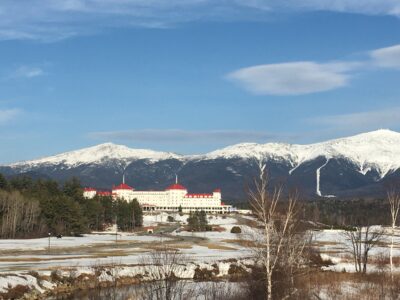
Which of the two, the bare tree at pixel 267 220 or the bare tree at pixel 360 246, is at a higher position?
the bare tree at pixel 267 220

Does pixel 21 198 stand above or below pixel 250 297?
above

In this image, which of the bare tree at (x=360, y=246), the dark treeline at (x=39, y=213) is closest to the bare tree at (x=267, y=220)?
the bare tree at (x=360, y=246)

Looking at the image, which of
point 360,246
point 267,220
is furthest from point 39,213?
point 267,220

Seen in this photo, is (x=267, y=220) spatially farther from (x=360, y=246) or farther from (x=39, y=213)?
(x=39, y=213)

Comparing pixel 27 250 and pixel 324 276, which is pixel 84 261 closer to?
pixel 27 250

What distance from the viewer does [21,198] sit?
126 meters

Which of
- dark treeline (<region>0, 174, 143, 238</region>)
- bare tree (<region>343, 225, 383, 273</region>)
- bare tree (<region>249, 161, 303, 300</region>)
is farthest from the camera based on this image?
dark treeline (<region>0, 174, 143, 238</region>)

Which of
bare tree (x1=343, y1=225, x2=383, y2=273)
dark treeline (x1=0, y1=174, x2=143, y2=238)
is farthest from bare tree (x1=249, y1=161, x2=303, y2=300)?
dark treeline (x1=0, y1=174, x2=143, y2=238)

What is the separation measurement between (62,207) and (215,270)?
234 feet

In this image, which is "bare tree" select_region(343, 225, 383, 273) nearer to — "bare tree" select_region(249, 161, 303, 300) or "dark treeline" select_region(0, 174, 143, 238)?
"bare tree" select_region(249, 161, 303, 300)

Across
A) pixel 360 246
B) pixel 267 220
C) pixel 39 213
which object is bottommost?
pixel 360 246

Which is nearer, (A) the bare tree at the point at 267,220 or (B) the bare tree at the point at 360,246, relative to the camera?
(A) the bare tree at the point at 267,220

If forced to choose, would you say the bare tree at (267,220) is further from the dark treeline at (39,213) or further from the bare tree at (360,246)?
the dark treeline at (39,213)

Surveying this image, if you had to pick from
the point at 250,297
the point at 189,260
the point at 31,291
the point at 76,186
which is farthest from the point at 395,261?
the point at 76,186
